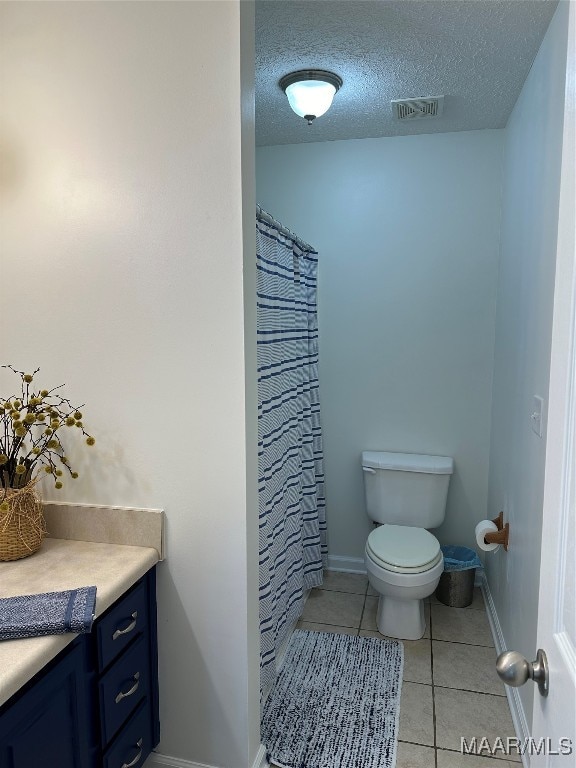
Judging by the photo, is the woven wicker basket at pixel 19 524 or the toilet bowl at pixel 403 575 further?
the toilet bowl at pixel 403 575

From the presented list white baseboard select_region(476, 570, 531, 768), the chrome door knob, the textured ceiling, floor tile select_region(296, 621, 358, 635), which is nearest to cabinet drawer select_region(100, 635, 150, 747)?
the chrome door knob

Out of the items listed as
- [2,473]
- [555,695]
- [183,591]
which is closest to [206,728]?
[183,591]

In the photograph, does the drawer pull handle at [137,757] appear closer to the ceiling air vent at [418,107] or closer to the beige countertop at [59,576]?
the beige countertop at [59,576]

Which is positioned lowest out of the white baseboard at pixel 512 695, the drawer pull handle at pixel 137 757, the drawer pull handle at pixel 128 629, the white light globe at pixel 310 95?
the white baseboard at pixel 512 695

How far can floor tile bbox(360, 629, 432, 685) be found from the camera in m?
2.28

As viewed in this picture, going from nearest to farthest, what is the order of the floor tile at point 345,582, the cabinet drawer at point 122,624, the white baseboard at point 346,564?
1. the cabinet drawer at point 122,624
2. the floor tile at point 345,582
3. the white baseboard at point 346,564

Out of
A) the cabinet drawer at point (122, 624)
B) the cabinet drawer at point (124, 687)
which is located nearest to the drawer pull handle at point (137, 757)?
the cabinet drawer at point (124, 687)

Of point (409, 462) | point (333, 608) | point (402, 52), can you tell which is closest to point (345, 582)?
point (333, 608)

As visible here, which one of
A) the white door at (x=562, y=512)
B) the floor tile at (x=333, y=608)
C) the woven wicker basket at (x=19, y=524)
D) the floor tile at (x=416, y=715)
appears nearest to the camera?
the white door at (x=562, y=512)

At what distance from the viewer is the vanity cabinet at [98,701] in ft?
3.69

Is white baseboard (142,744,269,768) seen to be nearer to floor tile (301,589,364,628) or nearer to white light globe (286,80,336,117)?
floor tile (301,589,364,628)

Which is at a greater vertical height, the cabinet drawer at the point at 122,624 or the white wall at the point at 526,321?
the white wall at the point at 526,321

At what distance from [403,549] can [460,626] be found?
0.53 meters

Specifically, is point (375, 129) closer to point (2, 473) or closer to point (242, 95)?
point (242, 95)
